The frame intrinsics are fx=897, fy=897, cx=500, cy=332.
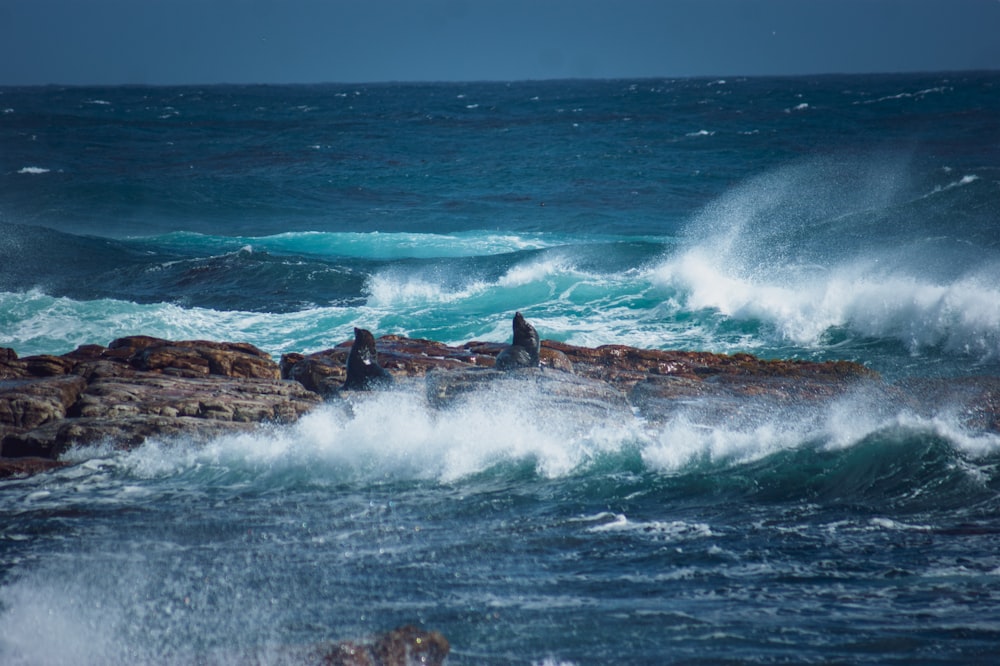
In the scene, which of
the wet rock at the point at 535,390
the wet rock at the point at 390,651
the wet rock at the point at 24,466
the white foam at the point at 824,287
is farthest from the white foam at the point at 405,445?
the white foam at the point at 824,287

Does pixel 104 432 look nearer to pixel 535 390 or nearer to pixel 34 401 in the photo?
pixel 34 401

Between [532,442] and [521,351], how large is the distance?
2.63 m

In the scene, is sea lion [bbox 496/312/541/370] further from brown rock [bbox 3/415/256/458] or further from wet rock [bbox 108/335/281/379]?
brown rock [bbox 3/415/256/458]

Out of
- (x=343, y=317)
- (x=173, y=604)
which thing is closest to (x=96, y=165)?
(x=343, y=317)

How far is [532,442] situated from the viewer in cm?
972

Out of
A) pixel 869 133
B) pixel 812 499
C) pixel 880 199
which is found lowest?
pixel 812 499

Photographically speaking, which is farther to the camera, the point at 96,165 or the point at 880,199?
the point at 96,165

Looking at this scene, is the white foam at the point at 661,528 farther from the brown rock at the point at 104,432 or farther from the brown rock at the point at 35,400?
the brown rock at the point at 35,400

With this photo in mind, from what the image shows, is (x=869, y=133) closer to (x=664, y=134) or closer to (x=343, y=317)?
(x=664, y=134)

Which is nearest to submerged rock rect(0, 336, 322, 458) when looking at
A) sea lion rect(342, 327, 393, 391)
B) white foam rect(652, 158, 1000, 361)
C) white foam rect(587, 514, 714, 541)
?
sea lion rect(342, 327, 393, 391)

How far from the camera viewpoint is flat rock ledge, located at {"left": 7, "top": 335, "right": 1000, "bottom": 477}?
399 inches

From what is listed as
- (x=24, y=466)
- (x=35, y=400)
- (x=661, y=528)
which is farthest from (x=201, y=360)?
(x=661, y=528)

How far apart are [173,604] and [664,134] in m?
47.0

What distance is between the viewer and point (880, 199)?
27.3 metres
